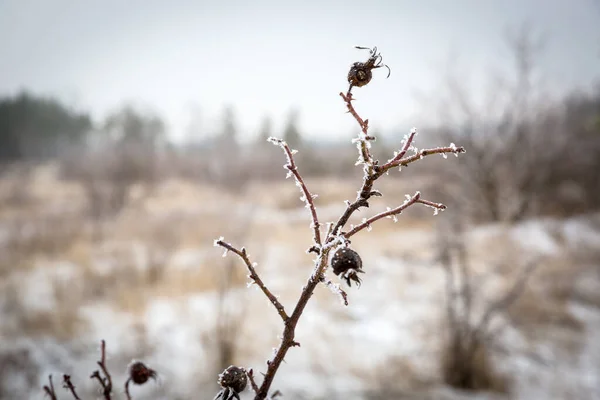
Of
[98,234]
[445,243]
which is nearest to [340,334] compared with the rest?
[445,243]

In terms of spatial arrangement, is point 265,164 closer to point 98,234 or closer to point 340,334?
point 98,234

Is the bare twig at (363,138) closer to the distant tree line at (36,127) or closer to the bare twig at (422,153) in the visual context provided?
the bare twig at (422,153)

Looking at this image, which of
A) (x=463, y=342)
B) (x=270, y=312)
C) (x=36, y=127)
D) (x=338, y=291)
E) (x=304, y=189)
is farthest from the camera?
(x=36, y=127)

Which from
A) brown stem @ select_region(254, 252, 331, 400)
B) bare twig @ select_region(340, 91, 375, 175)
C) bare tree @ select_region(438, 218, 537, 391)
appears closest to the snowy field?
bare tree @ select_region(438, 218, 537, 391)

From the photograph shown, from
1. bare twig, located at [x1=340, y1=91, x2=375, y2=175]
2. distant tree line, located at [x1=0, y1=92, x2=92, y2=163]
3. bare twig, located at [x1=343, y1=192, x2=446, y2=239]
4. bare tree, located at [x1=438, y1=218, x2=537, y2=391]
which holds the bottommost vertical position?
bare twig, located at [x1=343, y1=192, x2=446, y2=239]

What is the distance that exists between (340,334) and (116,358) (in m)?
3.29

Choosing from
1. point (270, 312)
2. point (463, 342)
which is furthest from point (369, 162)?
point (270, 312)

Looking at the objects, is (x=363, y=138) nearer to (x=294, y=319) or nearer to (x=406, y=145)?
(x=406, y=145)

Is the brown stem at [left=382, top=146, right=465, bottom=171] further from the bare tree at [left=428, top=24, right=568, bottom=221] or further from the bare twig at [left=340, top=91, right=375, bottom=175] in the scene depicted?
the bare tree at [left=428, top=24, right=568, bottom=221]

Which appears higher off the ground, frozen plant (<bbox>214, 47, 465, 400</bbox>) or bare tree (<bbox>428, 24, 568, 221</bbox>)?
bare tree (<bbox>428, 24, 568, 221</bbox>)

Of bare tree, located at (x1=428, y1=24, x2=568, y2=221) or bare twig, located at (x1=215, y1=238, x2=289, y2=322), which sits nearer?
bare twig, located at (x1=215, y1=238, x2=289, y2=322)

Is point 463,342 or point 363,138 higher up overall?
point 463,342

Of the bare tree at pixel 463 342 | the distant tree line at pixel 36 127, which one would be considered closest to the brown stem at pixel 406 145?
the bare tree at pixel 463 342

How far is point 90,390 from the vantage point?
4.24 m
